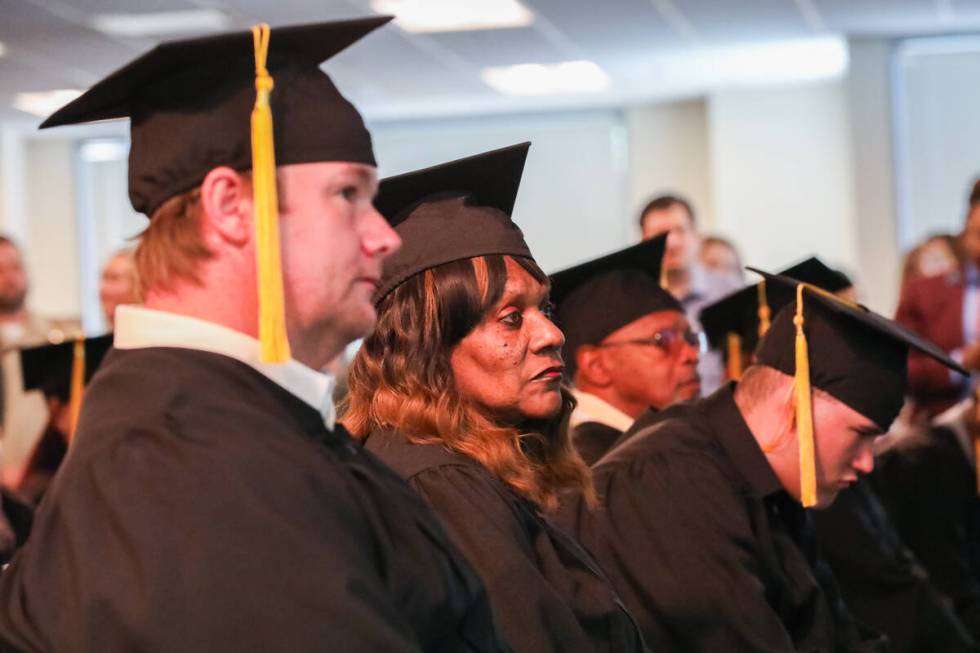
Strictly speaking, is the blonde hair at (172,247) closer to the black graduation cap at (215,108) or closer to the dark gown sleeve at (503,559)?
the black graduation cap at (215,108)

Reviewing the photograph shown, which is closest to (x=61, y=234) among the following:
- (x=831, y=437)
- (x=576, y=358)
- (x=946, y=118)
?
(x=946, y=118)

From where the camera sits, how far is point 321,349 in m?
1.78

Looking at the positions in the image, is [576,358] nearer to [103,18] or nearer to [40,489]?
[40,489]

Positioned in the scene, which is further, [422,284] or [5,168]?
[5,168]

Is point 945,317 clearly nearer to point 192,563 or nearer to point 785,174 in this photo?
point 192,563

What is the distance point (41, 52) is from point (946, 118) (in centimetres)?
694

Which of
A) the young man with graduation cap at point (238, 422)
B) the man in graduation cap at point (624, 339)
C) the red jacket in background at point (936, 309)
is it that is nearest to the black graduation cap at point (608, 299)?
the man in graduation cap at point (624, 339)

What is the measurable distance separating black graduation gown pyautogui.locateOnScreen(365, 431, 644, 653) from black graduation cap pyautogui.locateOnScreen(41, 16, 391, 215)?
865 mm

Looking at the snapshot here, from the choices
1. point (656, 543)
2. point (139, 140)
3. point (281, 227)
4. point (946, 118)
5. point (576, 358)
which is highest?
point (946, 118)

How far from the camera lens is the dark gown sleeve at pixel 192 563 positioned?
59.5 inches

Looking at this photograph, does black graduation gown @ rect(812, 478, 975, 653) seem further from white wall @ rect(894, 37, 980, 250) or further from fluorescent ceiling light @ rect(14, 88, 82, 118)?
fluorescent ceiling light @ rect(14, 88, 82, 118)

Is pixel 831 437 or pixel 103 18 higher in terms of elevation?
pixel 103 18

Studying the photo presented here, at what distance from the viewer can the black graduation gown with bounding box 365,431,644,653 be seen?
246cm

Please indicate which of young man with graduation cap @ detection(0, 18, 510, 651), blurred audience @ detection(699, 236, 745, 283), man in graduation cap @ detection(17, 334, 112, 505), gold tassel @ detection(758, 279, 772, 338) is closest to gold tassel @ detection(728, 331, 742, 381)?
gold tassel @ detection(758, 279, 772, 338)
